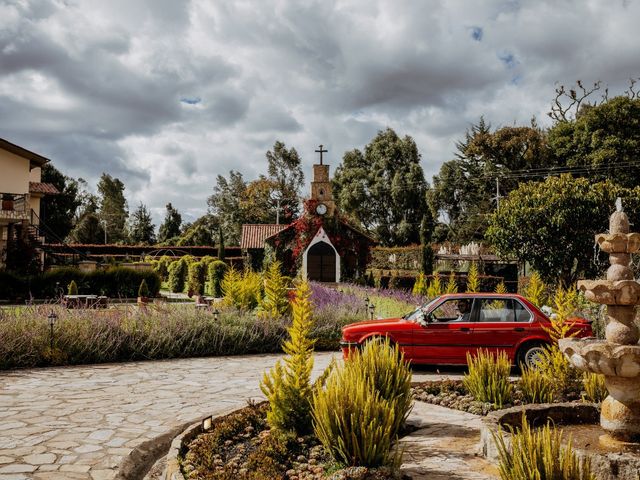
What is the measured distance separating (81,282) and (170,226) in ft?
137

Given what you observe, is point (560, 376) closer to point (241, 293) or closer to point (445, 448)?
point (445, 448)

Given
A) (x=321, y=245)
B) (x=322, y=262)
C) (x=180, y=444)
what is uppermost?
(x=321, y=245)

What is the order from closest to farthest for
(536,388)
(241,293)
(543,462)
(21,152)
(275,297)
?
(543,462), (536,388), (275,297), (241,293), (21,152)

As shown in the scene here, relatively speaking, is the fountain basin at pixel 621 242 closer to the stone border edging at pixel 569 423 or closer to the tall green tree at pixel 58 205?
the stone border edging at pixel 569 423

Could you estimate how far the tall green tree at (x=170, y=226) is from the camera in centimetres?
6675

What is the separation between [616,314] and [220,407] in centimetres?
497

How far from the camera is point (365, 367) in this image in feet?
19.8

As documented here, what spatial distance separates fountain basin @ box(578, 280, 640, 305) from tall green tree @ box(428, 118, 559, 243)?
119ft

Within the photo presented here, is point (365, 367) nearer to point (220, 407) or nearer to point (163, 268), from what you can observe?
point (220, 407)

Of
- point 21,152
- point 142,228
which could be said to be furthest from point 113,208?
point 21,152

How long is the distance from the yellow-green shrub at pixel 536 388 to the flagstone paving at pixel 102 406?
8.88ft

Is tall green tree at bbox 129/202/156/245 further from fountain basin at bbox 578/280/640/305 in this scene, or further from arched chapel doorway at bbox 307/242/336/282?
fountain basin at bbox 578/280/640/305

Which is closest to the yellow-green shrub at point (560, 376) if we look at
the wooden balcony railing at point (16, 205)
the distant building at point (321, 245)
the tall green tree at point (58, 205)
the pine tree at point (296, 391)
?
the pine tree at point (296, 391)

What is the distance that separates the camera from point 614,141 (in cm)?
3644
